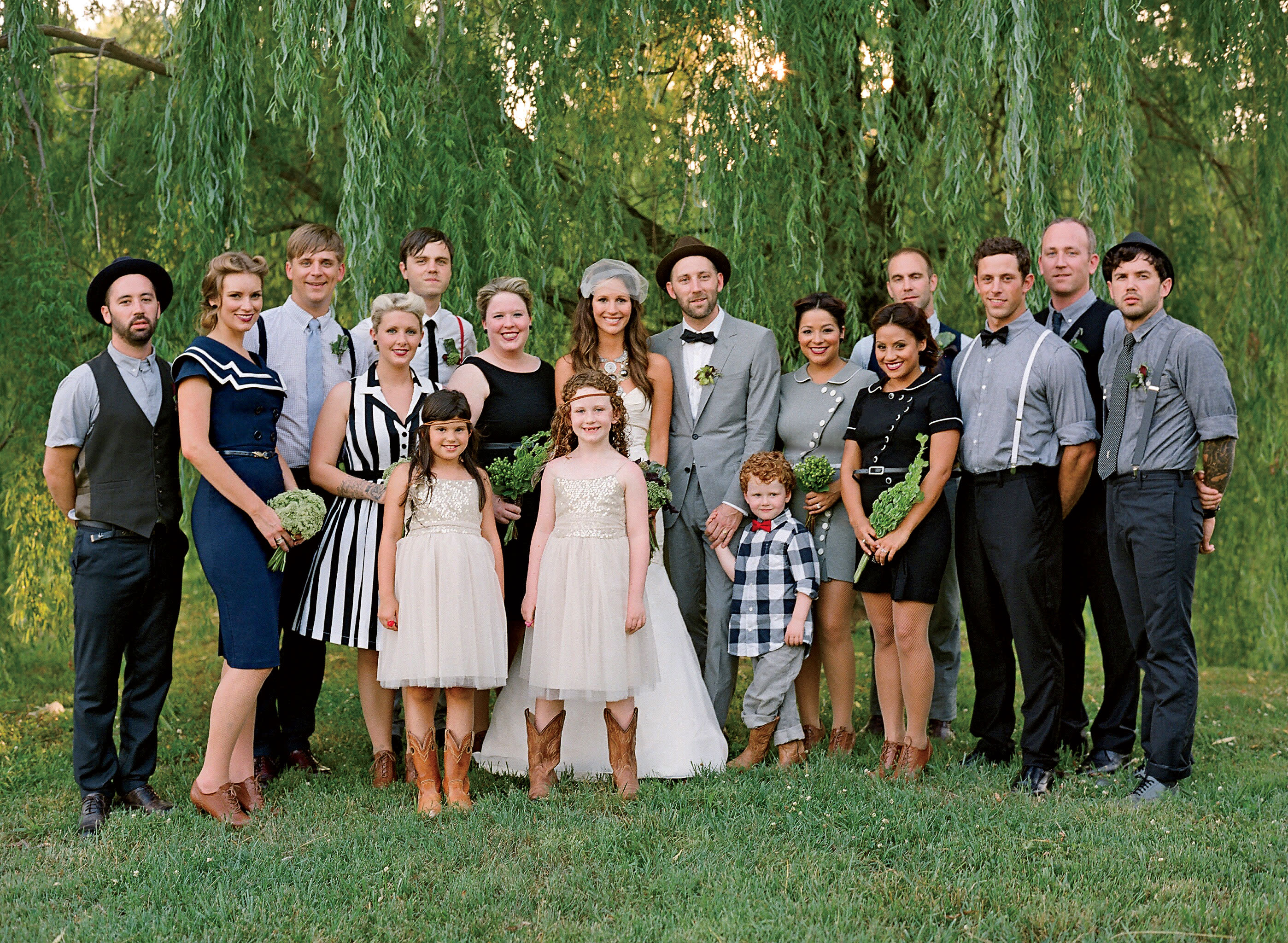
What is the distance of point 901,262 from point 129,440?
3.62 meters

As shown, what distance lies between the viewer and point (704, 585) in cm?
538

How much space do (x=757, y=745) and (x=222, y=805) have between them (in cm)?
230

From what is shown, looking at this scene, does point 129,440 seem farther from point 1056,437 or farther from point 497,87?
point 1056,437

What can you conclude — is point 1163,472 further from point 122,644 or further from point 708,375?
point 122,644

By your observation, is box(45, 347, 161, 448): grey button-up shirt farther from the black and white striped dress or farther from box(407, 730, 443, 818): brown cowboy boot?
box(407, 730, 443, 818): brown cowboy boot

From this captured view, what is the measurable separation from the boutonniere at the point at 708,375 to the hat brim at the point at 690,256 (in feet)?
1.76

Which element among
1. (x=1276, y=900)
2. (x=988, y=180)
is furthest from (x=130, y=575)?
(x=988, y=180)

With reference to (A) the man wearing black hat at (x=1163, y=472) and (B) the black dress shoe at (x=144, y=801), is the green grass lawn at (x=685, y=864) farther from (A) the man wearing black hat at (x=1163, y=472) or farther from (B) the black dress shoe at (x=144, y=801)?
(A) the man wearing black hat at (x=1163, y=472)

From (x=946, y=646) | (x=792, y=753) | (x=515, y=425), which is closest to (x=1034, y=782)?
(x=792, y=753)

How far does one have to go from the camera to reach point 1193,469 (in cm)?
453

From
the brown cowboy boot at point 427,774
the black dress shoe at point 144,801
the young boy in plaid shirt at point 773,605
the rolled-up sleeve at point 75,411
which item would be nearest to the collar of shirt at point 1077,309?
the young boy in plaid shirt at point 773,605

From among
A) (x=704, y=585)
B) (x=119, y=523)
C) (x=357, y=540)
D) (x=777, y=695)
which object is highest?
(x=119, y=523)

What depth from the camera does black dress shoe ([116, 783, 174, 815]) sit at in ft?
14.8

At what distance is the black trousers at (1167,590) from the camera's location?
446 cm
